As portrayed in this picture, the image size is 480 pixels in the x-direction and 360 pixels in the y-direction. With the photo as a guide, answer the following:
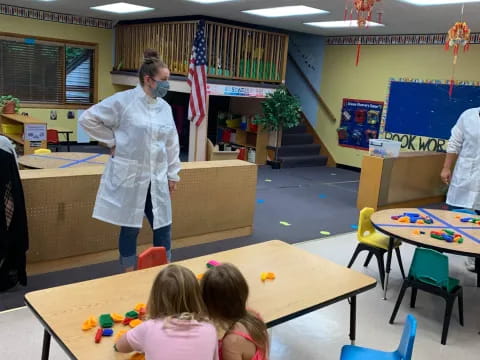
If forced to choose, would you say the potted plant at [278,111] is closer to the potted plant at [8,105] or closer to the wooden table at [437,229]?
the potted plant at [8,105]

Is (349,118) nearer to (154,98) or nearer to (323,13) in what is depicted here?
(323,13)

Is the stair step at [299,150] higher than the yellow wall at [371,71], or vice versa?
the yellow wall at [371,71]

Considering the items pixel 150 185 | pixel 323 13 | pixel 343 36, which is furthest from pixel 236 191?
pixel 343 36

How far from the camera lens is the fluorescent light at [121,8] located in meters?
8.02

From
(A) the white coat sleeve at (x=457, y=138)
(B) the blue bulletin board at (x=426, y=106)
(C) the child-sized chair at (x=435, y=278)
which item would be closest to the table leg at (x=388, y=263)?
(C) the child-sized chair at (x=435, y=278)

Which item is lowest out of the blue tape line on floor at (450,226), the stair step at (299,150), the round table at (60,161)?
the stair step at (299,150)

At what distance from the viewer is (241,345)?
5.43 ft

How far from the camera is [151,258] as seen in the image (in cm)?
243

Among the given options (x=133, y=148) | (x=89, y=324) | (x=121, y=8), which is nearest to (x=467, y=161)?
(x=133, y=148)

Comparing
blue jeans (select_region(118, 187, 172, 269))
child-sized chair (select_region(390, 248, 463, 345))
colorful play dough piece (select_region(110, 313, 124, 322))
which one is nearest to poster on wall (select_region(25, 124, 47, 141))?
blue jeans (select_region(118, 187, 172, 269))

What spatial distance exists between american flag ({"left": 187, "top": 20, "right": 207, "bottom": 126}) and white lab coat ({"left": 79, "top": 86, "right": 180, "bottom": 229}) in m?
5.00

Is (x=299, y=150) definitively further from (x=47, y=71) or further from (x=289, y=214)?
(x=47, y=71)

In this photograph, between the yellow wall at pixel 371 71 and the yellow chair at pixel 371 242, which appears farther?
the yellow wall at pixel 371 71

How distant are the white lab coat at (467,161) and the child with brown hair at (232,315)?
3639 mm
